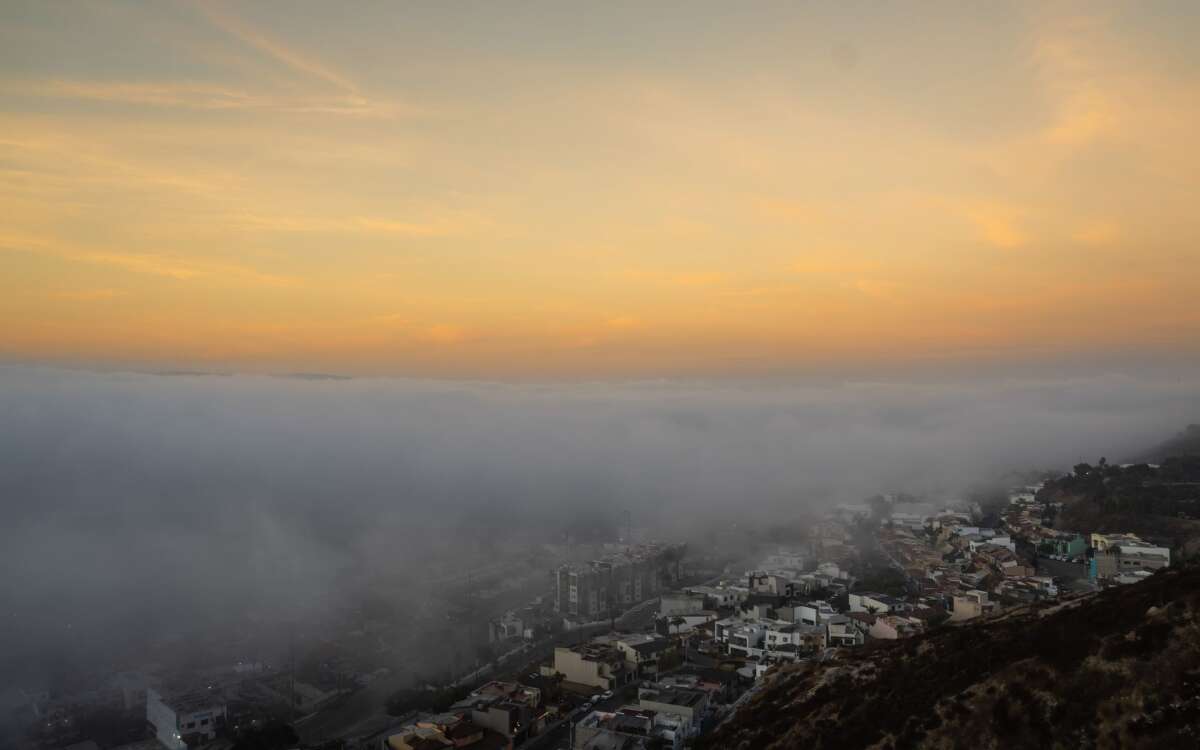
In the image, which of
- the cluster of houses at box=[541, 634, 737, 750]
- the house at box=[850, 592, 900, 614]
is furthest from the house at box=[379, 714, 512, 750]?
the house at box=[850, 592, 900, 614]

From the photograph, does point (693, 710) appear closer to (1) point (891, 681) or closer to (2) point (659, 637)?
(1) point (891, 681)

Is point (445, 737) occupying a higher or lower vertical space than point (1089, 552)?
lower

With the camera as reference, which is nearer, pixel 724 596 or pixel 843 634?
pixel 843 634

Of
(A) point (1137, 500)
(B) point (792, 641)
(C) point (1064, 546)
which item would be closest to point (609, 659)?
(B) point (792, 641)

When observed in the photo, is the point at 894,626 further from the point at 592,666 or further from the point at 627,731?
the point at 627,731

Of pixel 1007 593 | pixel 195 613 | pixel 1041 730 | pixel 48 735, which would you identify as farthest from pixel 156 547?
pixel 1041 730

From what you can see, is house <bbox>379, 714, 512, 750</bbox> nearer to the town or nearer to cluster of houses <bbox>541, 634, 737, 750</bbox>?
the town
